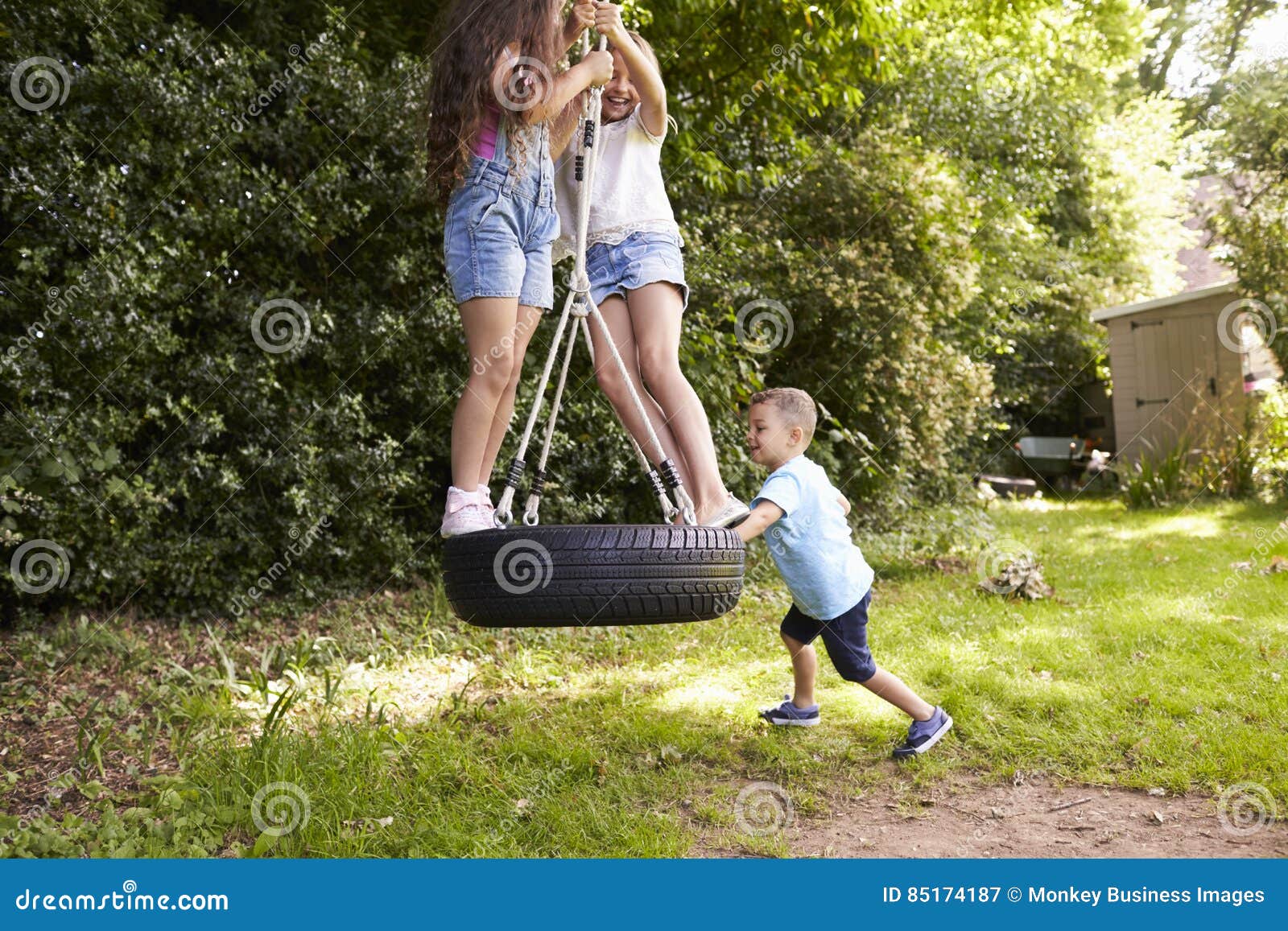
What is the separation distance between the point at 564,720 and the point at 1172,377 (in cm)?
1129

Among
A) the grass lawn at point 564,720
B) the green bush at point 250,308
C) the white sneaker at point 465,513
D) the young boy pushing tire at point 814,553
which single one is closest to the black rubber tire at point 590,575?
the white sneaker at point 465,513

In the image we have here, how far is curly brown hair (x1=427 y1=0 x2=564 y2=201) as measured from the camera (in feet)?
9.17

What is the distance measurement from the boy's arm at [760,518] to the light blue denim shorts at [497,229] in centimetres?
94

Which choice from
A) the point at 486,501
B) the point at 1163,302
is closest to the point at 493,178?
the point at 486,501

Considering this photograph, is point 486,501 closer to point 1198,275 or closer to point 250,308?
point 250,308

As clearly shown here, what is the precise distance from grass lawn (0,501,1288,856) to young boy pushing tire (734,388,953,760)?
25 cm

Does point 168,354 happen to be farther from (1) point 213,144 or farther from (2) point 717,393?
(2) point 717,393

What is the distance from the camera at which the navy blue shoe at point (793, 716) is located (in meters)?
4.19

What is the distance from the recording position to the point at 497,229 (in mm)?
2824

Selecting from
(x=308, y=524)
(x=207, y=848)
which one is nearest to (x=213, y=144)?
(x=308, y=524)

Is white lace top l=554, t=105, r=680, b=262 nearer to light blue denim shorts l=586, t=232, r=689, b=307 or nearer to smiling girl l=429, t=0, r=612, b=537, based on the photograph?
light blue denim shorts l=586, t=232, r=689, b=307

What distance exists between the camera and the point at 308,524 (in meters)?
5.45

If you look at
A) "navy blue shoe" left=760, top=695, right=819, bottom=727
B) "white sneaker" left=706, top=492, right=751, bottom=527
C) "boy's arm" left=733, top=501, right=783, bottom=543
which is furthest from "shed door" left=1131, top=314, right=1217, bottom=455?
"white sneaker" left=706, top=492, right=751, bottom=527

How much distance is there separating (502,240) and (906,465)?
23.1 feet
